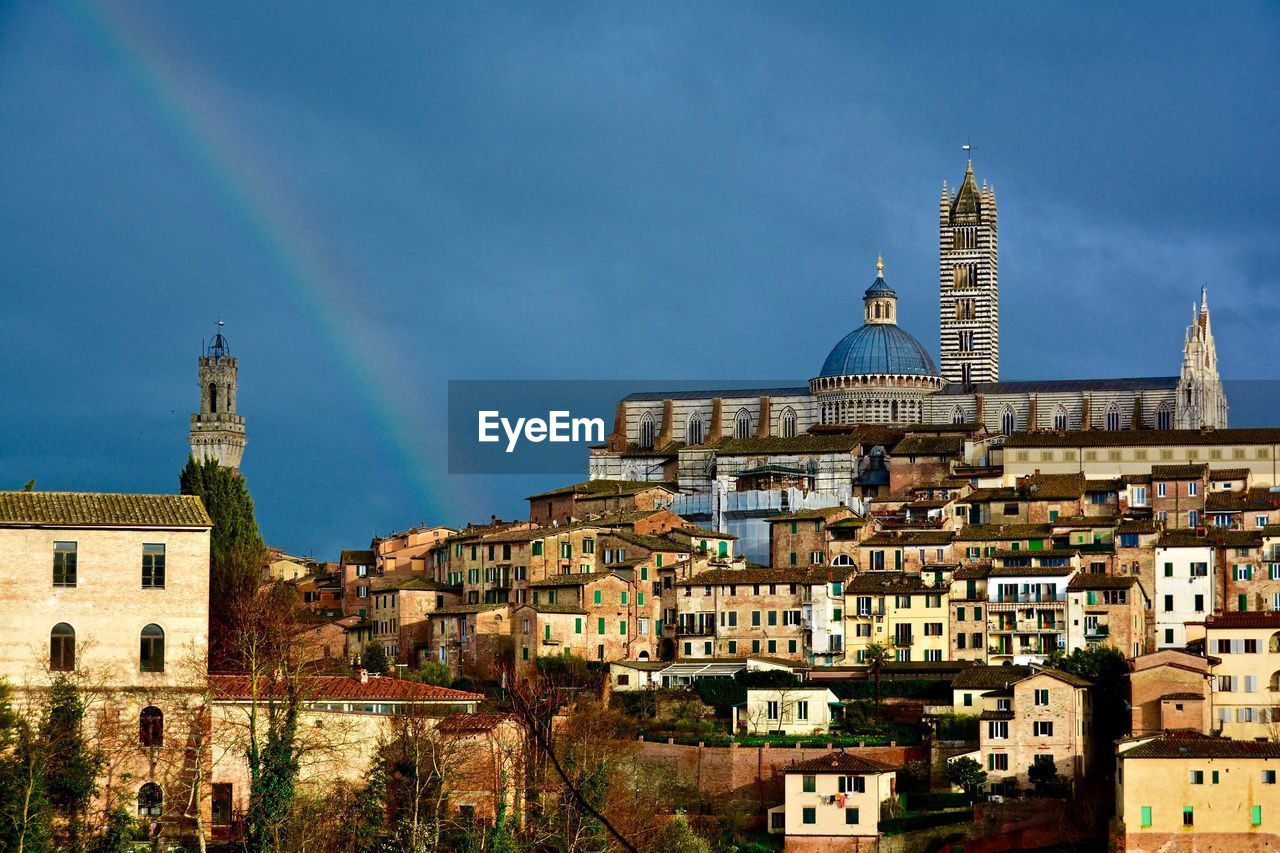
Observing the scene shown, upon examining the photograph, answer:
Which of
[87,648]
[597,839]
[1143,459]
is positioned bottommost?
[597,839]

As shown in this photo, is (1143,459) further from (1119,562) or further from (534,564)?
(534,564)

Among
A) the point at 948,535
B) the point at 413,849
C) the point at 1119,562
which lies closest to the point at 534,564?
the point at 948,535

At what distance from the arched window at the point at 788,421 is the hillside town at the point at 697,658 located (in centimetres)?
1083

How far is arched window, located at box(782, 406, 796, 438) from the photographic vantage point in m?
125

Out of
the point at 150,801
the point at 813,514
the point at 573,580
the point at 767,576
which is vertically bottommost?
the point at 150,801

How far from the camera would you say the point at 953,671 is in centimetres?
8006

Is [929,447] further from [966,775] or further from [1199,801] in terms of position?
[1199,801]

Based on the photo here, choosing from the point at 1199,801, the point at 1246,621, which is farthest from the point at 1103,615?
the point at 1199,801

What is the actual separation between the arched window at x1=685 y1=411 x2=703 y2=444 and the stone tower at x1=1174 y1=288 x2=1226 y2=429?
79.4 ft

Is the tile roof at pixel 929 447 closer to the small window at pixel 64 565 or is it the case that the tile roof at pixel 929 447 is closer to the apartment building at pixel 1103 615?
the apartment building at pixel 1103 615

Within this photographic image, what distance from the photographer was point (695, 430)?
126m

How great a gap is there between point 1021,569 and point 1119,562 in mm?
4386

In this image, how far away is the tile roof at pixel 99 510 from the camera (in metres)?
60.8

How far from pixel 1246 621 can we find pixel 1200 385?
43858 mm
